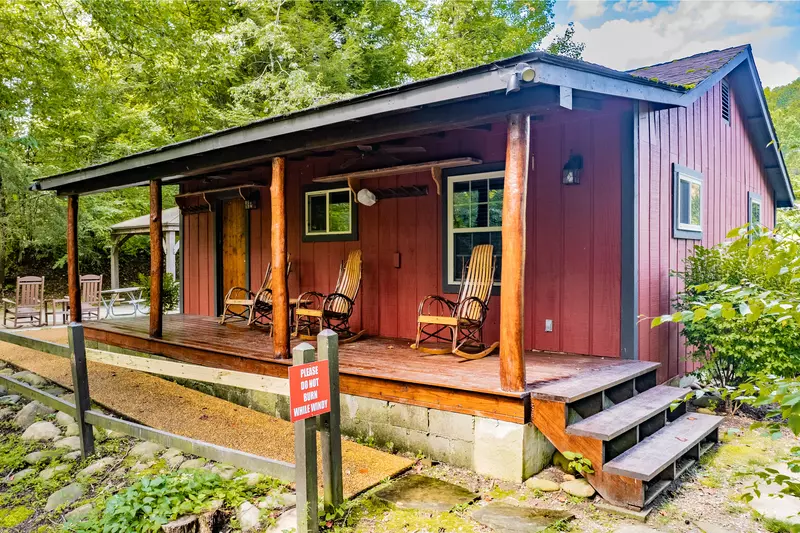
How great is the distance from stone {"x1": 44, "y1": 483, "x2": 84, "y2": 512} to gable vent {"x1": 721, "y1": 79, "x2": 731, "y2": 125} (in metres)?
7.71

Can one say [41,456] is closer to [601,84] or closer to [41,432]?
[41,432]

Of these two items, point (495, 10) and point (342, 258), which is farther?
point (495, 10)

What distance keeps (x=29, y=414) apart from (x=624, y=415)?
5114 millimetres

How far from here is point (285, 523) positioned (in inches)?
104

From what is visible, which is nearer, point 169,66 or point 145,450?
point 145,450

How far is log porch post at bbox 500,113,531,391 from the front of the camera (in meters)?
3.16

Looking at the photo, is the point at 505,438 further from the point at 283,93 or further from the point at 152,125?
the point at 152,125

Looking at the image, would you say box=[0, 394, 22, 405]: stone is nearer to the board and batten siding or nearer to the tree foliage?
the tree foliage

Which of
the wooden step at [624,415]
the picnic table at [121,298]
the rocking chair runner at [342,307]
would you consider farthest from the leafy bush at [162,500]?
the picnic table at [121,298]

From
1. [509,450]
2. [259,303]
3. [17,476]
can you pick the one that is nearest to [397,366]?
[509,450]

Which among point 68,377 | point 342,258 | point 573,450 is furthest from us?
point 342,258

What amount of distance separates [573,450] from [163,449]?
2.94 m

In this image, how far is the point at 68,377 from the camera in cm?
581

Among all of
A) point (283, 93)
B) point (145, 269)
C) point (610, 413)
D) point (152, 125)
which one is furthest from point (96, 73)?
point (610, 413)
